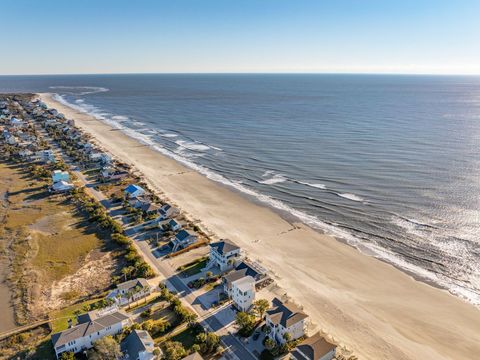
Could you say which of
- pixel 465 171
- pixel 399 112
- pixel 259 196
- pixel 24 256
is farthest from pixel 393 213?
pixel 399 112

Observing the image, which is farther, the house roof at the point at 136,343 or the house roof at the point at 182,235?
the house roof at the point at 182,235

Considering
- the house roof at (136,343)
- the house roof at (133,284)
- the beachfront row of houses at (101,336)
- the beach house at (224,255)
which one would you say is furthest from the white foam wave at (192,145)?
the house roof at (136,343)

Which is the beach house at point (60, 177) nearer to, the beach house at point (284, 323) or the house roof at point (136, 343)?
the house roof at point (136, 343)

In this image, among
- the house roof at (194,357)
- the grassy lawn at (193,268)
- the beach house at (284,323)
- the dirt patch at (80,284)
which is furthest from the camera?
the grassy lawn at (193,268)

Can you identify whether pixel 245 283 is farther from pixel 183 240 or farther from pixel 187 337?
pixel 183 240

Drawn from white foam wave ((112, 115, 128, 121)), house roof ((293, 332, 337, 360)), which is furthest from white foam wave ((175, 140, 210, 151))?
house roof ((293, 332, 337, 360))

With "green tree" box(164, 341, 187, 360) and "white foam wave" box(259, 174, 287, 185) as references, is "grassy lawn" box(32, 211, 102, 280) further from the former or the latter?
"white foam wave" box(259, 174, 287, 185)
